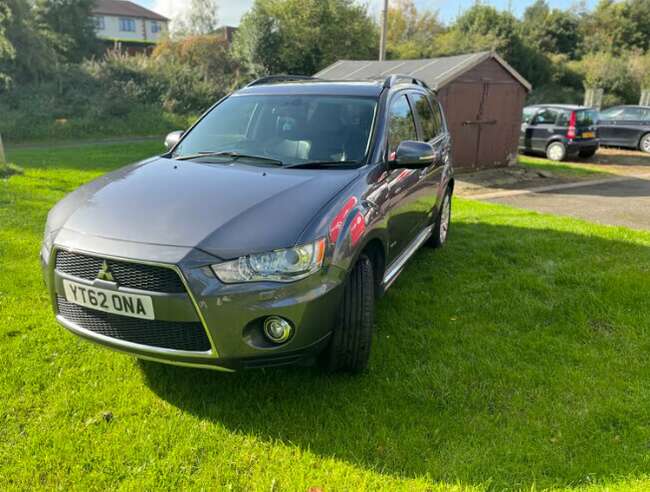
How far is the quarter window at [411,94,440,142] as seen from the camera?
15.7 feet

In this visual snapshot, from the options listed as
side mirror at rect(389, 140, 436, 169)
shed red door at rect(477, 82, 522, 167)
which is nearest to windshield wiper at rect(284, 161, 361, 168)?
side mirror at rect(389, 140, 436, 169)

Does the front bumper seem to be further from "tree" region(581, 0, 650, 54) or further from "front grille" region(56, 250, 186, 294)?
"tree" region(581, 0, 650, 54)

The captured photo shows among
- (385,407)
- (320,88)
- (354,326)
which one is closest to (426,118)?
(320,88)

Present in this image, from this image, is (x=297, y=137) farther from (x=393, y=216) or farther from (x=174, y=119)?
(x=174, y=119)

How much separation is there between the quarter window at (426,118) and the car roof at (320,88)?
0.79 m

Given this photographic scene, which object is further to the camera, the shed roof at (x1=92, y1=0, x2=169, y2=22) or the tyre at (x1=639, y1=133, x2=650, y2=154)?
the shed roof at (x1=92, y1=0, x2=169, y2=22)

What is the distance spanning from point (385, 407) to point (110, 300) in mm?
1565

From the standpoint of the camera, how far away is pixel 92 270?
2475mm

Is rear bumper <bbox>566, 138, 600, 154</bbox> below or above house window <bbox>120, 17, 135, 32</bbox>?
below

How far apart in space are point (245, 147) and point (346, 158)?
0.77 metres

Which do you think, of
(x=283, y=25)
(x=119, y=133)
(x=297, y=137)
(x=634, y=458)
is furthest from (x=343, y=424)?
(x=283, y=25)

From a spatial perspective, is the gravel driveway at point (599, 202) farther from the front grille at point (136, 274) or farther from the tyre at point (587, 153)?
the front grille at point (136, 274)

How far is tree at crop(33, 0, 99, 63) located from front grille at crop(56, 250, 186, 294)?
1263 inches

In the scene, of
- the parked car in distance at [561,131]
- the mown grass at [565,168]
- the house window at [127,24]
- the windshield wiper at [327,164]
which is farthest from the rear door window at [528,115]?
the house window at [127,24]
